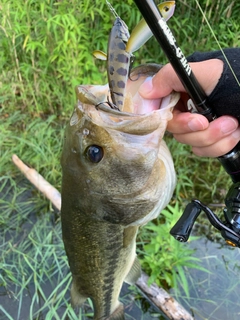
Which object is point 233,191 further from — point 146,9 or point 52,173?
point 52,173

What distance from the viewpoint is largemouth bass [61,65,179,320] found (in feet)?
4.52

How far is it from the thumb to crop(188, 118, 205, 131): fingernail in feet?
0.48

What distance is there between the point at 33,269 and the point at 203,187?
188cm

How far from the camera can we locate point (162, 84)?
1.50m

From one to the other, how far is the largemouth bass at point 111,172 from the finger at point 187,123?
3.3 inches

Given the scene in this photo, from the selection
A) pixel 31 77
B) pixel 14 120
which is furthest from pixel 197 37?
pixel 14 120

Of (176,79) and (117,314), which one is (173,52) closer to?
(176,79)

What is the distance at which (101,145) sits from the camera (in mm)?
1417

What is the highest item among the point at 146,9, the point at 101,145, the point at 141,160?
the point at 146,9

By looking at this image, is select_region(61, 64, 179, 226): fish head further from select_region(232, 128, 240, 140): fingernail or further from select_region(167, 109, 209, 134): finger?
select_region(232, 128, 240, 140): fingernail

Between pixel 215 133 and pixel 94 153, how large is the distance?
0.55m

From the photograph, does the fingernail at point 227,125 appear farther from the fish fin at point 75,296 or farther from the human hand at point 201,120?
the fish fin at point 75,296

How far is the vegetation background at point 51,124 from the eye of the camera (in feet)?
9.42

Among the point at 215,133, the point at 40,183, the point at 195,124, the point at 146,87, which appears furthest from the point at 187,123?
the point at 40,183
